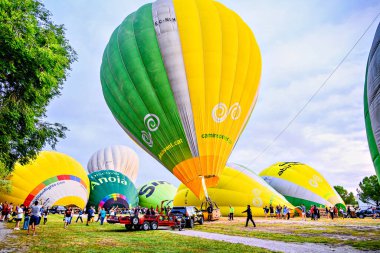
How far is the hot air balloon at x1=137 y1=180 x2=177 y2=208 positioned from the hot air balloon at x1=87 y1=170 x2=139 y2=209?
33.1ft

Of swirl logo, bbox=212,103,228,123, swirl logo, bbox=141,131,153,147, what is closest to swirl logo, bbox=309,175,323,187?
swirl logo, bbox=212,103,228,123

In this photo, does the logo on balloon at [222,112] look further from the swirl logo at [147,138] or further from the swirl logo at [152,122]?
the swirl logo at [147,138]

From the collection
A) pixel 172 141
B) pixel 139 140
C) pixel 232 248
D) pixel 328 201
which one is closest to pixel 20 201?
pixel 139 140

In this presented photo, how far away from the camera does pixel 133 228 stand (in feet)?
69.2

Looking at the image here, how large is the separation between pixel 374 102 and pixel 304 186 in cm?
3493

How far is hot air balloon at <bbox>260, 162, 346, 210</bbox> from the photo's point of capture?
38188 millimetres

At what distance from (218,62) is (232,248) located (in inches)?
592

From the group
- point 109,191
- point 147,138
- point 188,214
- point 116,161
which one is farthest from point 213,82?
point 116,161

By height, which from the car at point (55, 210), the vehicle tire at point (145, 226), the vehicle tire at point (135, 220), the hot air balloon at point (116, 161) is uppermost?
the hot air balloon at point (116, 161)

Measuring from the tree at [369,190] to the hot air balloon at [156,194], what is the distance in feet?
145

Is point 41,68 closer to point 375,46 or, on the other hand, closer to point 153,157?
point 375,46

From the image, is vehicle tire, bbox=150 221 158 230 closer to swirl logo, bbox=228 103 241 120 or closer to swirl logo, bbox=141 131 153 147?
swirl logo, bbox=141 131 153 147

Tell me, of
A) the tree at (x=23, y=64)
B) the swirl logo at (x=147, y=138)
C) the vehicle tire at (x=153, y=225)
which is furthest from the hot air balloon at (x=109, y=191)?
the tree at (x=23, y=64)

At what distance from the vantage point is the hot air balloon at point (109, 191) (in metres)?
39.8
